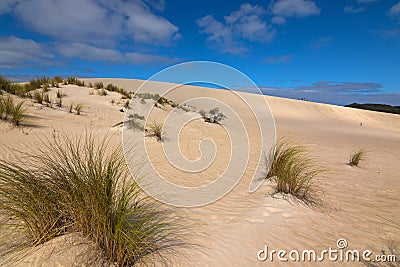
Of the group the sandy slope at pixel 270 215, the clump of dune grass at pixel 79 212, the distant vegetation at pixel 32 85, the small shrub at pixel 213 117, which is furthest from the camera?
the small shrub at pixel 213 117

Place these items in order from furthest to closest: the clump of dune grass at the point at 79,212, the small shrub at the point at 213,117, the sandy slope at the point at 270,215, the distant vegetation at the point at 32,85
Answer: the small shrub at the point at 213,117
the distant vegetation at the point at 32,85
the sandy slope at the point at 270,215
the clump of dune grass at the point at 79,212

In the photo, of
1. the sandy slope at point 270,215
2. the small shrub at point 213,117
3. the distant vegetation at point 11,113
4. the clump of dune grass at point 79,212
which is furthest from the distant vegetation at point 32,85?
the clump of dune grass at point 79,212

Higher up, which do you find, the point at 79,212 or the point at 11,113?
the point at 11,113

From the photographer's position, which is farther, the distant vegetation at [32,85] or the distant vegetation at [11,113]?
the distant vegetation at [32,85]

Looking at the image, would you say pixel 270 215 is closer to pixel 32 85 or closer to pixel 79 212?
pixel 79 212

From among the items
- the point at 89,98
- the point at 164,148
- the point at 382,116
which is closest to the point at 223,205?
the point at 164,148

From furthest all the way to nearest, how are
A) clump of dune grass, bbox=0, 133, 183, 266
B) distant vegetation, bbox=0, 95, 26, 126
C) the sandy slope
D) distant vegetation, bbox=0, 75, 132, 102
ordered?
distant vegetation, bbox=0, 75, 132, 102 → distant vegetation, bbox=0, 95, 26, 126 → the sandy slope → clump of dune grass, bbox=0, 133, 183, 266

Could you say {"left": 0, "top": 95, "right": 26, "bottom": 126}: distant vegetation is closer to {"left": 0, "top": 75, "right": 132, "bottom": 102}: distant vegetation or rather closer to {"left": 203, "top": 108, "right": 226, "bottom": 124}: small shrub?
{"left": 0, "top": 75, "right": 132, "bottom": 102}: distant vegetation

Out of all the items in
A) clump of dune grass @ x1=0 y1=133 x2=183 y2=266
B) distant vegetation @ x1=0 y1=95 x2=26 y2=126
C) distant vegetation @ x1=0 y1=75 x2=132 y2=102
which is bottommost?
clump of dune grass @ x1=0 y1=133 x2=183 y2=266

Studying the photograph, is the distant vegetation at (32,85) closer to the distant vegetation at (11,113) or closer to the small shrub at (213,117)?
the distant vegetation at (11,113)

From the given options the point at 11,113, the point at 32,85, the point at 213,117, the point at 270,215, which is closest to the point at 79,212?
the point at 270,215

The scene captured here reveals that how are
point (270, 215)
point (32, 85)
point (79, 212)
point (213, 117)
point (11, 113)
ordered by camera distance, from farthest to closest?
1. point (213, 117)
2. point (32, 85)
3. point (11, 113)
4. point (270, 215)
5. point (79, 212)

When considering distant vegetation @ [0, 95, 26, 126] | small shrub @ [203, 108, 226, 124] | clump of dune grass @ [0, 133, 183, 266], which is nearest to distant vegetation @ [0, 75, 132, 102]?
distant vegetation @ [0, 95, 26, 126]

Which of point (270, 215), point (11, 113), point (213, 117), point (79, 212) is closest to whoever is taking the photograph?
point (79, 212)
